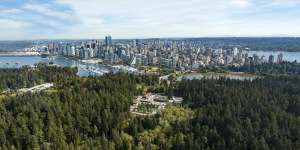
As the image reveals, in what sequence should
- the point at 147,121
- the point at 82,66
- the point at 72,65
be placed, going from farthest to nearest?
1. the point at 72,65
2. the point at 82,66
3. the point at 147,121

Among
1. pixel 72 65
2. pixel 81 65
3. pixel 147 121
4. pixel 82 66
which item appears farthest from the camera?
pixel 81 65

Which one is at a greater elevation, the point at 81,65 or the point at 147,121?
the point at 147,121

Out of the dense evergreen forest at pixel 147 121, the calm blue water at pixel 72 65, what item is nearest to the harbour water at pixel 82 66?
the calm blue water at pixel 72 65

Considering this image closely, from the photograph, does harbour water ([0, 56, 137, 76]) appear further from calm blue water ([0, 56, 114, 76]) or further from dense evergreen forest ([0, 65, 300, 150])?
dense evergreen forest ([0, 65, 300, 150])

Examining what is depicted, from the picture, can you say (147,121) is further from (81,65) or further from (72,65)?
(72,65)

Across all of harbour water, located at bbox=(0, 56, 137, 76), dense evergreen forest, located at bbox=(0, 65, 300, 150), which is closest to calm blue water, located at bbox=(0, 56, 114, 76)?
harbour water, located at bbox=(0, 56, 137, 76)

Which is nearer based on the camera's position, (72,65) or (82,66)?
(82,66)

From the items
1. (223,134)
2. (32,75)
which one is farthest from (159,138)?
(32,75)

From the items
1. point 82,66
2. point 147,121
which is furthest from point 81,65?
point 147,121

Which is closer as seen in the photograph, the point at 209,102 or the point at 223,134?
the point at 223,134

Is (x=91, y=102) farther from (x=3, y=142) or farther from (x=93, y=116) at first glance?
(x=3, y=142)
